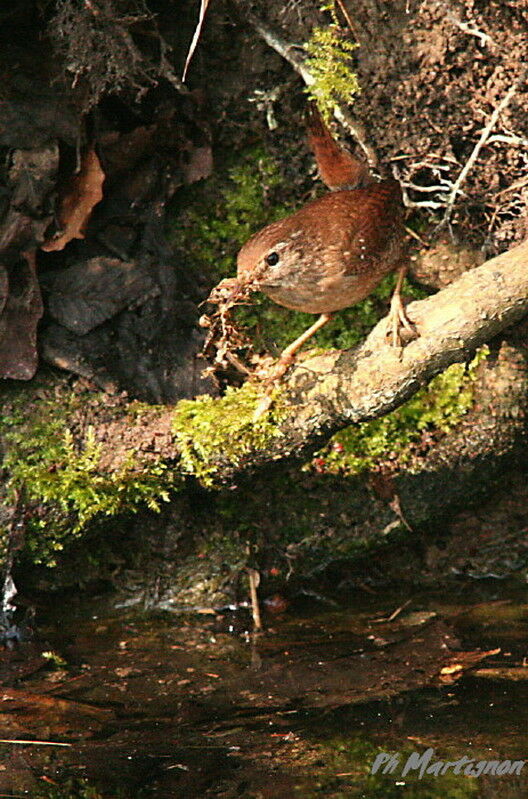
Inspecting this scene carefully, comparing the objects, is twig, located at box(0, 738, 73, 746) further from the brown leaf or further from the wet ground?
the brown leaf

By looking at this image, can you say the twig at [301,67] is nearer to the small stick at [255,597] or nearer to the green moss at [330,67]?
the green moss at [330,67]

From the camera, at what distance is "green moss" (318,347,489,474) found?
15.9ft

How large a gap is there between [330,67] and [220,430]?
6.30 ft

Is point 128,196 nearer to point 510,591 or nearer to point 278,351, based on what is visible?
point 278,351

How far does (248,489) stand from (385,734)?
5.92 ft

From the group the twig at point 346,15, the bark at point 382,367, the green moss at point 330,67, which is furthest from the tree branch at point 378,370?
the twig at point 346,15

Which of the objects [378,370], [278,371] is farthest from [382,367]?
[278,371]

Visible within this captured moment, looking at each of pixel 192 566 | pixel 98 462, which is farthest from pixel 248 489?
pixel 98 462

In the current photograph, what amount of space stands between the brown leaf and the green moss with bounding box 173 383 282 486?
3.69 ft

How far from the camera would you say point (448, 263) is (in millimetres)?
4961

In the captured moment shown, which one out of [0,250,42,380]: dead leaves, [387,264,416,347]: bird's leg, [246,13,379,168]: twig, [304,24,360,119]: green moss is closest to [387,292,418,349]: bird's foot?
[387,264,416,347]: bird's leg

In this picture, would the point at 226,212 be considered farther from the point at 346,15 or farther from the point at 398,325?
the point at 398,325

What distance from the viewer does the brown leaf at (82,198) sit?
4.76 metres

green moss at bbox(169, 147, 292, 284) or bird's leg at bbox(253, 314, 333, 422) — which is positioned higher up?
green moss at bbox(169, 147, 292, 284)
